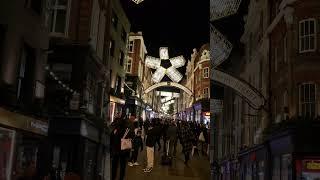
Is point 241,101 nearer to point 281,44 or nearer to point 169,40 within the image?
point 281,44

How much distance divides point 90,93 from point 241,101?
276 cm

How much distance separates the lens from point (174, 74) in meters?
6.95

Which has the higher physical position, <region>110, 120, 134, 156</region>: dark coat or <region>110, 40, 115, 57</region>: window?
<region>110, 40, 115, 57</region>: window

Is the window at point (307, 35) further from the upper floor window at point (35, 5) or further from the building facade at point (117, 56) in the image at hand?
the upper floor window at point (35, 5)

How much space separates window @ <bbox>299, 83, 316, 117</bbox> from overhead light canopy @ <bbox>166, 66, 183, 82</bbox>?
1960 millimetres

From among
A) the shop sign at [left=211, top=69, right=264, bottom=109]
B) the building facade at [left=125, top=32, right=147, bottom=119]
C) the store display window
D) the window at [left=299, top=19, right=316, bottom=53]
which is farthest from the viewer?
the shop sign at [left=211, top=69, right=264, bottom=109]

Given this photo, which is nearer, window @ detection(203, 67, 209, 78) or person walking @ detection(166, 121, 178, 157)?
person walking @ detection(166, 121, 178, 157)

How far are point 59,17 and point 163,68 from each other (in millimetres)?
2172

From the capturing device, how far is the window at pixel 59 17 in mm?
5258

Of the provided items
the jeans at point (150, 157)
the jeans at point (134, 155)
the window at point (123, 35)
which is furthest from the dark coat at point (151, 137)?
the window at point (123, 35)

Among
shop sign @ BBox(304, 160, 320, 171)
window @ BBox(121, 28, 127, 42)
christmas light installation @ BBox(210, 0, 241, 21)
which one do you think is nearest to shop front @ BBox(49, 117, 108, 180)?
window @ BBox(121, 28, 127, 42)

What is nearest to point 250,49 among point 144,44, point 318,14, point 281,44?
point 281,44

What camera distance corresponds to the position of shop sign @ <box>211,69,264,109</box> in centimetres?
680

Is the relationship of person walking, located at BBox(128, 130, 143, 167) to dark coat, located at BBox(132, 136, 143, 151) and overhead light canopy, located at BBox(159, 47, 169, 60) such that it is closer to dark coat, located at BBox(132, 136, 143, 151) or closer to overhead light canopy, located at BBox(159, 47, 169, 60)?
dark coat, located at BBox(132, 136, 143, 151)
